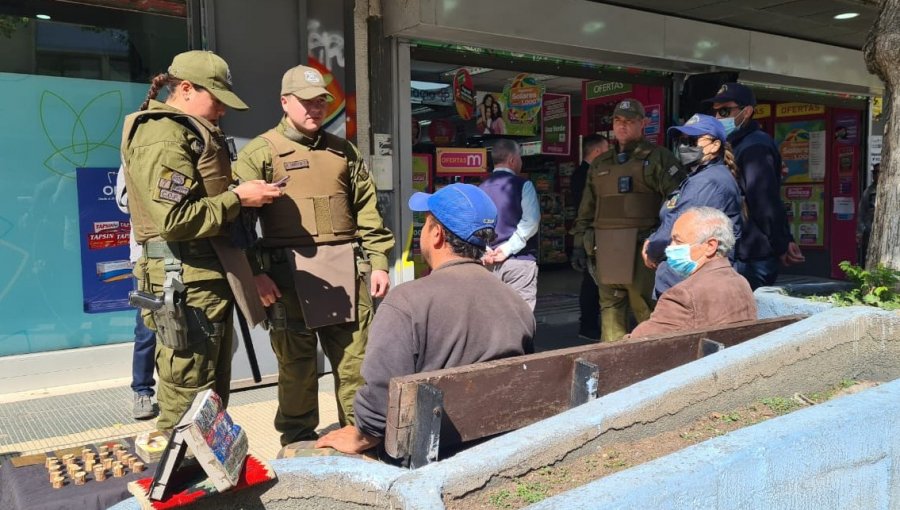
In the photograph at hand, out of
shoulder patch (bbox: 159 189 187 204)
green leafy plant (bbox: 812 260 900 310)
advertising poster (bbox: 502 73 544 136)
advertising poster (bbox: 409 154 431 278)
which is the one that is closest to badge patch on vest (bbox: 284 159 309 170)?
shoulder patch (bbox: 159 189 187 204)

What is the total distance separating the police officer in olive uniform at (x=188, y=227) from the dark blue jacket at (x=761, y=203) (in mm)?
3040

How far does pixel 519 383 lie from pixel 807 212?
1039 cm

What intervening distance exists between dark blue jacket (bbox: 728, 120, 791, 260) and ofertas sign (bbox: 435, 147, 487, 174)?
386cm

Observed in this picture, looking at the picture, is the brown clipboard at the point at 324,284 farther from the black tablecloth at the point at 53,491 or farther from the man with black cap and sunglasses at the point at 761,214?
the man with black cap and sunglasses at the point at 761,214

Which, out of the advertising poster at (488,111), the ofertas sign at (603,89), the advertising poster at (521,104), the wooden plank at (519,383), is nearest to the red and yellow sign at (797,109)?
the ofertas sign at (603,89)

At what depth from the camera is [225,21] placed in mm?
4988

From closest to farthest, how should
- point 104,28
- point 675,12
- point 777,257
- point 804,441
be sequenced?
point 804,441
point 777,257
point 104,28
point 675,12

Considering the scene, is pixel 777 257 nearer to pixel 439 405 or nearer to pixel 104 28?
pixel 439 405

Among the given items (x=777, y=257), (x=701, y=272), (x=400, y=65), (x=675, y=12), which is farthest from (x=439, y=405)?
(x=675, y=12)

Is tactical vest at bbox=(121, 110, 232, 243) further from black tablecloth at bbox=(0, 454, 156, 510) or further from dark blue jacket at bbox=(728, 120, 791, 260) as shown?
dark blue jacket at bbox=(728, 120, 791, 260)

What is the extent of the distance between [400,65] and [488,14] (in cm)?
83

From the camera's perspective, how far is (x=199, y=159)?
311 cm

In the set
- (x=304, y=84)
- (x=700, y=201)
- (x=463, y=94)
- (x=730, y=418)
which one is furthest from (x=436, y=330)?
(x=463, y=94)

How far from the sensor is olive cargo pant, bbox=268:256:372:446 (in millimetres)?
3672
